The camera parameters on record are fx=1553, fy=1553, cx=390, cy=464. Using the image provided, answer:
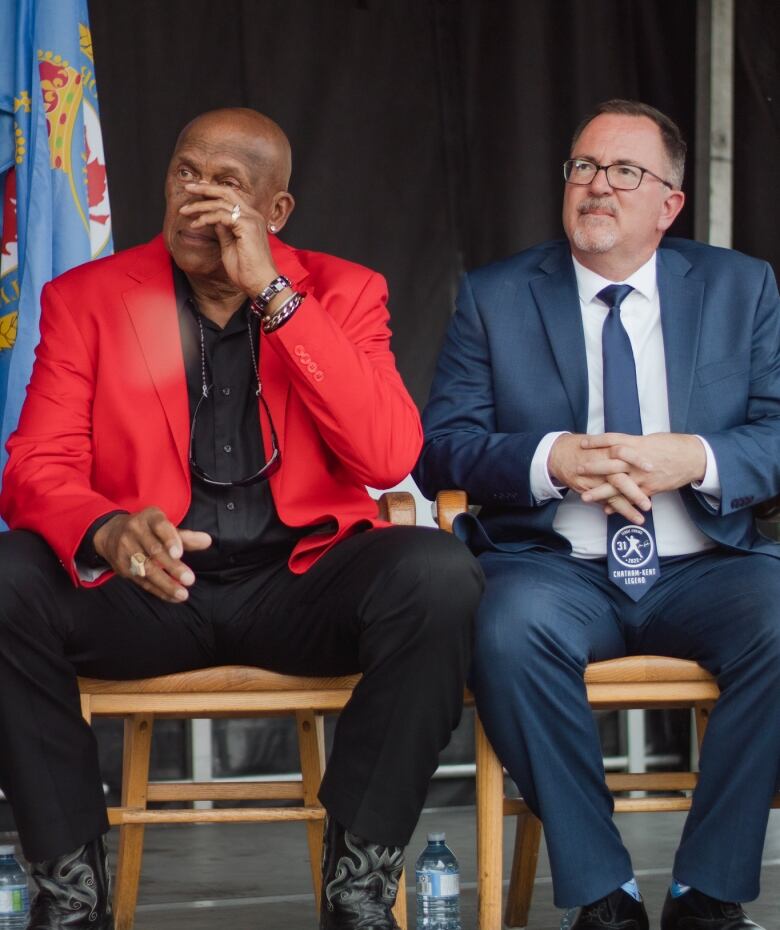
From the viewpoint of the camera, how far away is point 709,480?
308 centimetres

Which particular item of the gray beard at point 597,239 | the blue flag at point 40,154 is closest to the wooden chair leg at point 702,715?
the gray beard at point 597,239

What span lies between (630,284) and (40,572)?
4.75 feet

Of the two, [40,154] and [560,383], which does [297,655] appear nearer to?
[560,383]

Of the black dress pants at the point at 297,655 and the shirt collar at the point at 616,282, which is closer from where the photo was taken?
the black dress pants at the point at 297,655

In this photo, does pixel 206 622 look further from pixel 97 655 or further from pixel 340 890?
pixel 340 890

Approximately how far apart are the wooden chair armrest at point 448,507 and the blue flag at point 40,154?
118cm

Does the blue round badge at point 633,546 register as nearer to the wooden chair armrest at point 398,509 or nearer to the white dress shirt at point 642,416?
the white dress shirt at point 642,416

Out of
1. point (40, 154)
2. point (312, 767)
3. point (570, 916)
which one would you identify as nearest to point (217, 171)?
point (40, 154)

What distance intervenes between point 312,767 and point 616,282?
123 centimetres

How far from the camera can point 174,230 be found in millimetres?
2980

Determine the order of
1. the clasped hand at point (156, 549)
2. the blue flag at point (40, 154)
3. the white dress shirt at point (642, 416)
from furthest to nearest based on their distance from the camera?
the blue flag at point (40, 154) < the white dress shirt at point (642, 416) < the clasped hand at point (156, 549)

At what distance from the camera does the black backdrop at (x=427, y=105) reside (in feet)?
15.0

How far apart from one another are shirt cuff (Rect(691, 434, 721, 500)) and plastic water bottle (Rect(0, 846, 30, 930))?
1504mm

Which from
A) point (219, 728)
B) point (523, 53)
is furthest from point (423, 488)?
point (523, 53)
